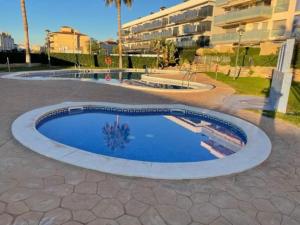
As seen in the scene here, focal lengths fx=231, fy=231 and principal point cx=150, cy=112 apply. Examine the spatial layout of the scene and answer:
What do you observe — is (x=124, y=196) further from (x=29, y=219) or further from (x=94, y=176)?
(x=29, y=219)

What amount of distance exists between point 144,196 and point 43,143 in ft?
9.20

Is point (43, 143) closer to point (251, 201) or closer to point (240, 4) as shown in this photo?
point (251, 201)

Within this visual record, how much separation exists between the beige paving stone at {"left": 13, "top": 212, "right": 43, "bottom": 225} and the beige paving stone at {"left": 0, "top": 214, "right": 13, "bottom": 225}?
0.07 m

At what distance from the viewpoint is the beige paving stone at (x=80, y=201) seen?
302cm

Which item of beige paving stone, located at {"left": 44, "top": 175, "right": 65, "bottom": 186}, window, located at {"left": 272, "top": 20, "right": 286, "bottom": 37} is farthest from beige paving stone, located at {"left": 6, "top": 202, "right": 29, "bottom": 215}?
window, located at {"left": 272, "top": 20, "right": 286, "bottom": 37}

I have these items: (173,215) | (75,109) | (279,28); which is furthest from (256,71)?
(173,215)

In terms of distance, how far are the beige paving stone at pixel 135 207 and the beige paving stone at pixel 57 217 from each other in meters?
0.73

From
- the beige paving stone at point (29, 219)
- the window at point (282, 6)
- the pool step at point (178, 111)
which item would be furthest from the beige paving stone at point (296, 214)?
the window at point (282, 6)

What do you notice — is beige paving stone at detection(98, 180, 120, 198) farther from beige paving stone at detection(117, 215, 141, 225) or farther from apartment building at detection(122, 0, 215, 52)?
apartment building at detection(122, 0, 215, 52)

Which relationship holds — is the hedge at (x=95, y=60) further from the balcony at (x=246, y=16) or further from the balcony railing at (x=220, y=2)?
the balcony railing at (x=220, y=2)

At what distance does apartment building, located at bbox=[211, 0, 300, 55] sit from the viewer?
80.2 feet

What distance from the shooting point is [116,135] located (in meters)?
7.18

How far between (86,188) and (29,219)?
856 mm

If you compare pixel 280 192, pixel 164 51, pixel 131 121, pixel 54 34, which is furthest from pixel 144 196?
pixel 54 34
